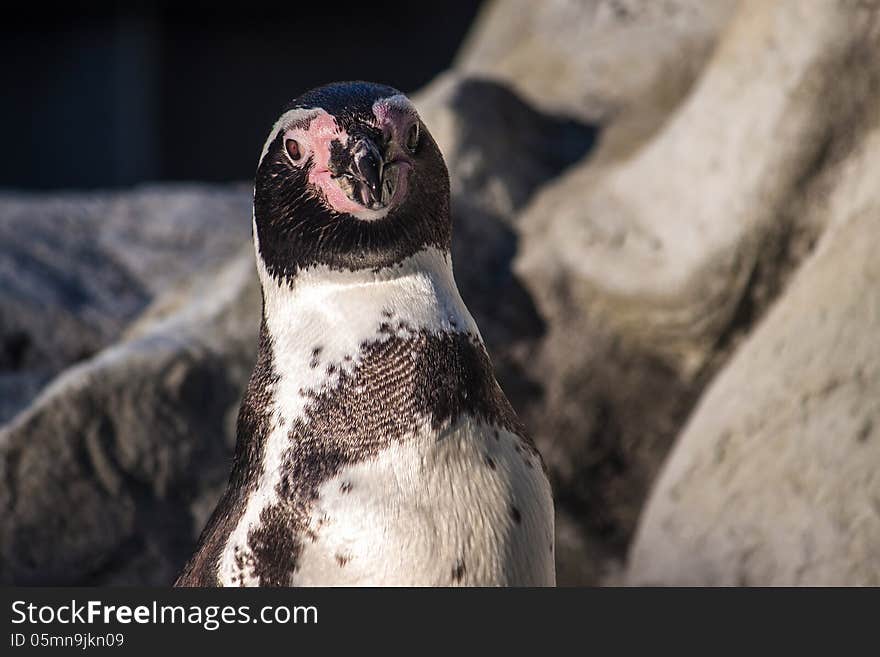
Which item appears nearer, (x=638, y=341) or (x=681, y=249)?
(x=681, y=249)

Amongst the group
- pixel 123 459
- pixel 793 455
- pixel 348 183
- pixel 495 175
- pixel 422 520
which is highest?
pixel 495 175

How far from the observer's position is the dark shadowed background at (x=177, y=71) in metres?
7.86

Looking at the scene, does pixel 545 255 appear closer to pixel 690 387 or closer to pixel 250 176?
pixel 690 387

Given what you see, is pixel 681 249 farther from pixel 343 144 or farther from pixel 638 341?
pixel 343 144

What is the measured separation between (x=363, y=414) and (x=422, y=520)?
0.56 feet

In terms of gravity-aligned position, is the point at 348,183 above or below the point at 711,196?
below

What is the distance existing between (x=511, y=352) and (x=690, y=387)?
49 cm

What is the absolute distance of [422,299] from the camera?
73.4 inches

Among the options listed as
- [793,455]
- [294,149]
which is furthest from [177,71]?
[294,149]

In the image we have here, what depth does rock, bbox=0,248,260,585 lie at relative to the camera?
3.06m

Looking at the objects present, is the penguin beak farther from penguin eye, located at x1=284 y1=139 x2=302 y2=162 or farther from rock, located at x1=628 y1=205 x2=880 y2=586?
rock, located at x1=628 y1=205 x2=880 y2=586

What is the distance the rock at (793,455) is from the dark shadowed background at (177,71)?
17.9ft

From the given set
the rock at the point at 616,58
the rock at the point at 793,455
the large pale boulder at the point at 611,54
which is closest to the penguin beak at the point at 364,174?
the rock at the point at 793,455

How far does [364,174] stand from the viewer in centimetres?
176
